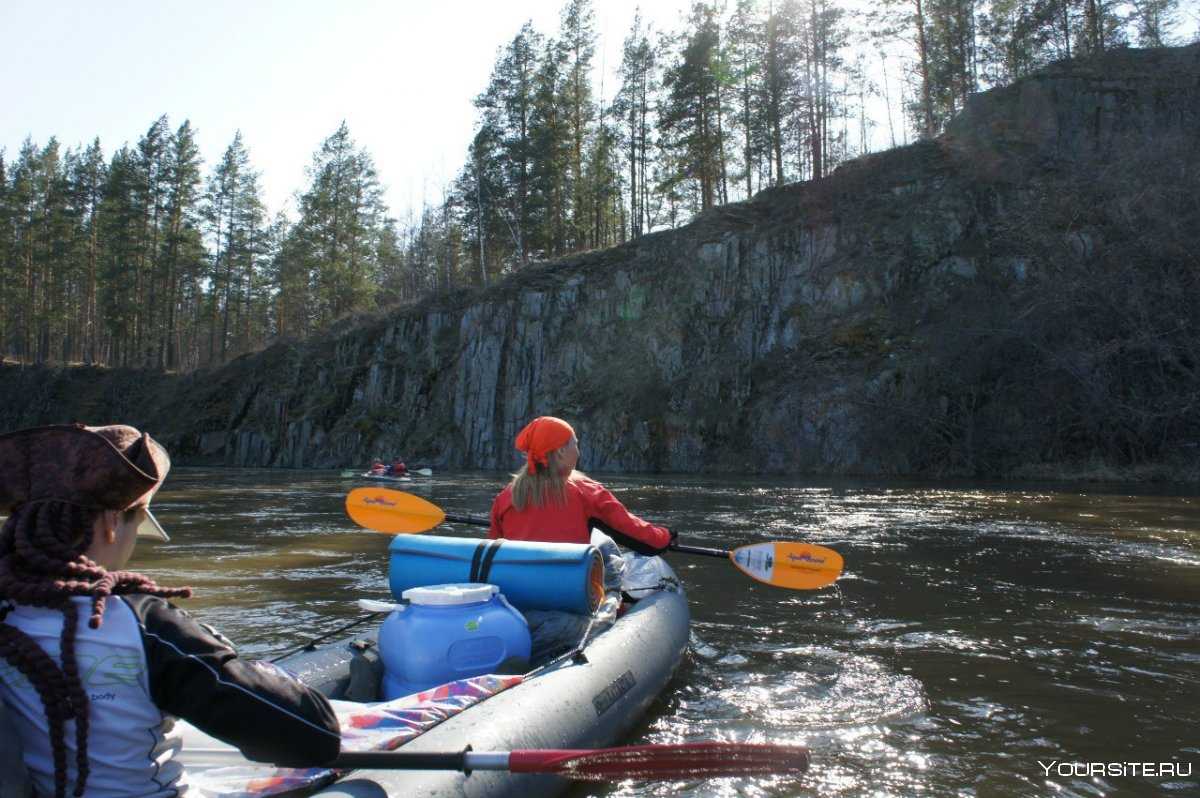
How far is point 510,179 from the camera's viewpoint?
37156 mm

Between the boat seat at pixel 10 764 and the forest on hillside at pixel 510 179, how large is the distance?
101ft

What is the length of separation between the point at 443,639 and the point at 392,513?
315cm

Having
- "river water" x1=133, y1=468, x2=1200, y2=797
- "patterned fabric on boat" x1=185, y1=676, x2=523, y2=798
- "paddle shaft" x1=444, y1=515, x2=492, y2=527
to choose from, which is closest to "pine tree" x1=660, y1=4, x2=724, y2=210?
"river water" x1=133, y1=468, x2=1200, y2=797

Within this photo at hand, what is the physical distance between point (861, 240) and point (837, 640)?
22579mm

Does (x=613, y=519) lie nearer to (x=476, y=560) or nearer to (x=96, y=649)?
(x=476, y=560)

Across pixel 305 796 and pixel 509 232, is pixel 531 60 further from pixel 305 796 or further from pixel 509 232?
pixel 305 796

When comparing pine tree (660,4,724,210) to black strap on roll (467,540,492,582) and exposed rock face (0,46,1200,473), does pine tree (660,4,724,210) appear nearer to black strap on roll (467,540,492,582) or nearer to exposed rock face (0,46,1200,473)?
exposed rock face (0,46,1200,473)

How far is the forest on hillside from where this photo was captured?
108 ft

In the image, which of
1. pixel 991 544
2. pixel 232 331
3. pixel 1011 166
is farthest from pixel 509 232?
pixel 991 544

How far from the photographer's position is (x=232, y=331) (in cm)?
5525

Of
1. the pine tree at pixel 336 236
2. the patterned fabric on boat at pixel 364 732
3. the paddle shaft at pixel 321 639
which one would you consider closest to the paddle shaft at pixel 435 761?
the patterned fabric on boat at pixel 364 732

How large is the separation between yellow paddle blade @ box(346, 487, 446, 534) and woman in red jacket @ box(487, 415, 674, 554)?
1.71 meters

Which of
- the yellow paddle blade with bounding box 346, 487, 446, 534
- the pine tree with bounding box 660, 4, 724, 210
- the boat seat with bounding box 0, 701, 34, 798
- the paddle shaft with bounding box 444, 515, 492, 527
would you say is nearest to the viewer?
the boat seat with bounding box 0, 701, 34, 798

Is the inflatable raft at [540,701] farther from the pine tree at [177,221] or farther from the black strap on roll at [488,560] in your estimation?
the pine tree at [177,221]
